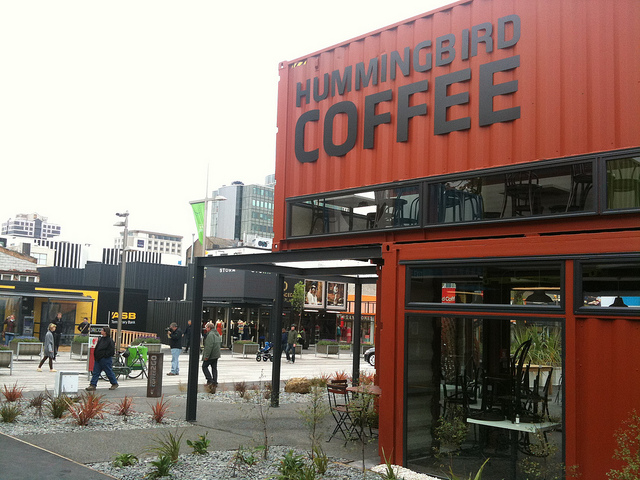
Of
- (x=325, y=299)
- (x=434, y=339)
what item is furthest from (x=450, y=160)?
(x=325, y=299)

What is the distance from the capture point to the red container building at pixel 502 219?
689 cm

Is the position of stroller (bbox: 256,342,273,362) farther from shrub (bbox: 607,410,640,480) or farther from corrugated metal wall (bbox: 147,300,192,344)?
shrub (bbox: 607,410,640,480)

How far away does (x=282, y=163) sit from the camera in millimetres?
11352

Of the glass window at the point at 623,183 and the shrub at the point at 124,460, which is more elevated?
the glass window at the point at 623,183

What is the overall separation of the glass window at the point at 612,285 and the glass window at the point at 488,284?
0.31 metres

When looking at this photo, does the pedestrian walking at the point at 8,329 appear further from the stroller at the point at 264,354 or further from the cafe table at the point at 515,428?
the cafe table at the point at 515,428

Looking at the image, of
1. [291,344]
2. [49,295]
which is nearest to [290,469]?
[291,344]

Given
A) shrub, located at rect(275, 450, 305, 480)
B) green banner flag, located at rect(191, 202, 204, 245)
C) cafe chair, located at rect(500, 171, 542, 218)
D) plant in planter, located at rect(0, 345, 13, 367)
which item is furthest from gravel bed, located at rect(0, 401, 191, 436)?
green banner flag, located at rect(191, 202, 204, 245)

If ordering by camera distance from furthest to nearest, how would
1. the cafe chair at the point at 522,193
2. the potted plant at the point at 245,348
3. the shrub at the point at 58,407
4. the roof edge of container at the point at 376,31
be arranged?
the potted plant at the point at 245,348
the shrub at the point at 58,407
the roof edge of container at the point at 376,31
the cafe chair at the point at 522,193

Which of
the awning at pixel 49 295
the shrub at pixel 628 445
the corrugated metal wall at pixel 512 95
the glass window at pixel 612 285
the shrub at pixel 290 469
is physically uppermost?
the corrugated metal wall at pixel 512 95

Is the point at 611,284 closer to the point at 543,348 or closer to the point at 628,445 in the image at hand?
the point at 543,348

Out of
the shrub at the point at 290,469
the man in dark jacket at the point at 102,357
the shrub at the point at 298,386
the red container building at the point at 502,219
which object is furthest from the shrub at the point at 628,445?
the man in dark jacket at the point at 102,357

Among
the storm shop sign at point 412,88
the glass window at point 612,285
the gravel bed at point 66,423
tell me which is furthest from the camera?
the gravel bed at point 66,423

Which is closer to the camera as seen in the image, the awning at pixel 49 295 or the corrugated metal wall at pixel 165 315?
the awning at pixel 49 295
